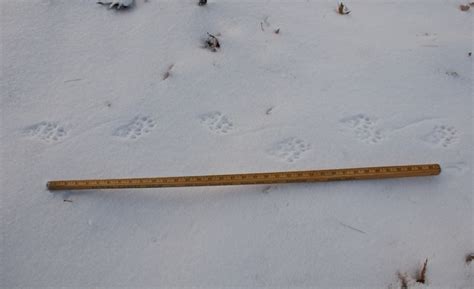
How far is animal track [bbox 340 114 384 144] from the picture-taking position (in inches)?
96.0

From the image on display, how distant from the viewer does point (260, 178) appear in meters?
2.25

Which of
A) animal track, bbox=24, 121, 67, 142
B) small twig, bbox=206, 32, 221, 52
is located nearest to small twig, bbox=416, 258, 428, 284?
small twig, bbox=206, 32, 221, 52

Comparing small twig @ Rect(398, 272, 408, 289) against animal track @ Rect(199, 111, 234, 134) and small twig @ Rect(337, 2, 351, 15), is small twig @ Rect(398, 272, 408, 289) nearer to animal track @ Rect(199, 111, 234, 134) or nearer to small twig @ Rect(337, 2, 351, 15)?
animal track @ Rect(199, 111, 234, 134)

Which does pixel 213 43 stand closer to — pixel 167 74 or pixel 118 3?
pixel 167 74

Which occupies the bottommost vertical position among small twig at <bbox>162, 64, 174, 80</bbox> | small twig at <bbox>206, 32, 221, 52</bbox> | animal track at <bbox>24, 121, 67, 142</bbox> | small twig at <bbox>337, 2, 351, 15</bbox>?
animal track at <bbox>24, 121, 67, 142</bbox>

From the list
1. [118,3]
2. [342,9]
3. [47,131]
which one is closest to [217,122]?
[47,131]

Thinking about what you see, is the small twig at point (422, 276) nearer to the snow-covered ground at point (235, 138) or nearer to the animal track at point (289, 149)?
the snow-covered ground at point (235, 138)

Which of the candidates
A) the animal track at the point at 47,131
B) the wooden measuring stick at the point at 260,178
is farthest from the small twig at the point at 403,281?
the animal track at the point at 47,131

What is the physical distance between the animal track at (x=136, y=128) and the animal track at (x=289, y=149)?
69cm

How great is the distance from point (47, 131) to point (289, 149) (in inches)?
52.8

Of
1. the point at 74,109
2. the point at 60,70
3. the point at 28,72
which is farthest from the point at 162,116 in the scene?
the point at 28,72

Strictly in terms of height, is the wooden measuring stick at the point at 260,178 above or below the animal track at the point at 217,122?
below

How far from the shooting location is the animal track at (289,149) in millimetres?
2369

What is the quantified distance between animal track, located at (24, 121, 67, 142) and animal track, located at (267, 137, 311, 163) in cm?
115
